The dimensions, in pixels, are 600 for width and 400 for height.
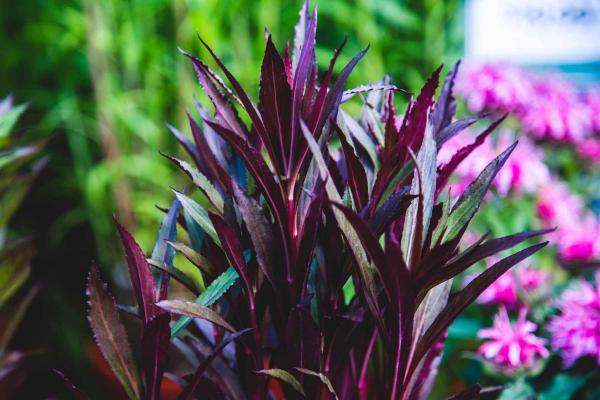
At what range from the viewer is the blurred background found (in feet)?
3.31

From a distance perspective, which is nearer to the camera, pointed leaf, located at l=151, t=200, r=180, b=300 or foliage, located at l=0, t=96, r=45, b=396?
pointed leaf, located at l=151, t=200, r=180, b=300

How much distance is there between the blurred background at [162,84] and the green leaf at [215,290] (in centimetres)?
64

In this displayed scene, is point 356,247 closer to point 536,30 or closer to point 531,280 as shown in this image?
point 531,280

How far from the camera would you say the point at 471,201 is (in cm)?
35

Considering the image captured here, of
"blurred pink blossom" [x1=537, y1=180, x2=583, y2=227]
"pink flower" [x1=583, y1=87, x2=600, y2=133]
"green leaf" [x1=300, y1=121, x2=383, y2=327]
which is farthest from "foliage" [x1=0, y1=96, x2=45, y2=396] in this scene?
"pink flower" [x1=583, y1=87, x2=600, y2=133]

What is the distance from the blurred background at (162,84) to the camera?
1008 millimetres

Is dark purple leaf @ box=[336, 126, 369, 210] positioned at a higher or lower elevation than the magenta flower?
higher

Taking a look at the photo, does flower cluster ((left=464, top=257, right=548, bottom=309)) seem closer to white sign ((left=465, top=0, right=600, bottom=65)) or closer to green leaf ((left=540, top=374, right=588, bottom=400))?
green leaf ((left=540, top=374, right=588, bottom=400))

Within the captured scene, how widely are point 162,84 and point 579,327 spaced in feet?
3.74

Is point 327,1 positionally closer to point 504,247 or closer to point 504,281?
point 504,281

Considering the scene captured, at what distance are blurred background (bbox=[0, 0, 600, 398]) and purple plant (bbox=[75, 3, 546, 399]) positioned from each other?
585mm

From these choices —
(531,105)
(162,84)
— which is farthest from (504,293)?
(162,84)

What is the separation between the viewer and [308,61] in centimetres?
35

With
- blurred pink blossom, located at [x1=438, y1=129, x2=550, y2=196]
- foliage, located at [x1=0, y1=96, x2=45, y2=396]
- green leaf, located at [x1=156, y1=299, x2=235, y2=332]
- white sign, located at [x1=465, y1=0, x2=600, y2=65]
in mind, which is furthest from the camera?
white sign, located at [x1=465, y1=0, x2=600, y2=65]
